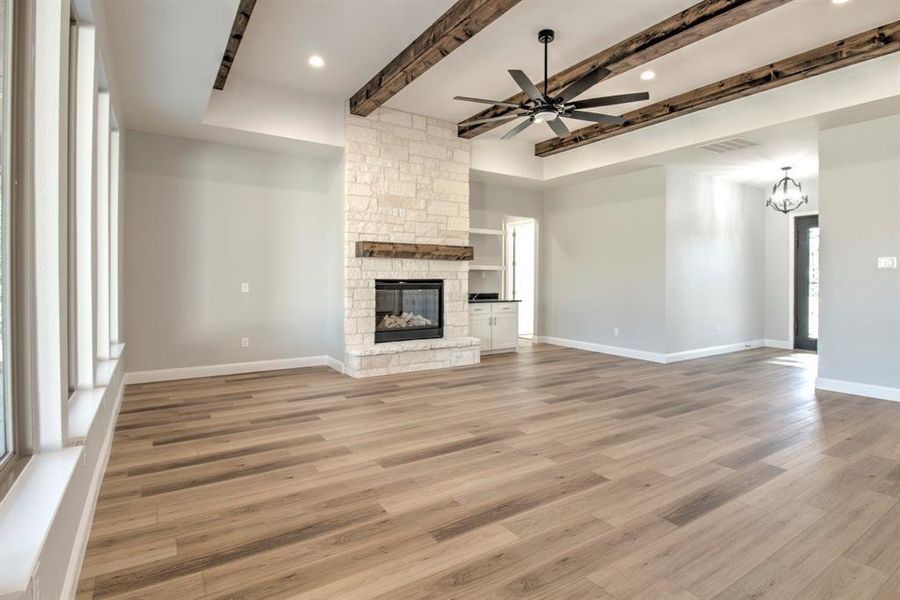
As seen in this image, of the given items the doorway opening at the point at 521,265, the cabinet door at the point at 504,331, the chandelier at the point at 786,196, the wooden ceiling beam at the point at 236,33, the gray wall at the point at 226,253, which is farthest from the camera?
the doorway opening at the point at 521,265

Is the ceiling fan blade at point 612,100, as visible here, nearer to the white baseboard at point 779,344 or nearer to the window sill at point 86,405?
the window sill at point 86,405

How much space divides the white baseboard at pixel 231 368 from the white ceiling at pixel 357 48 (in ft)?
8.44

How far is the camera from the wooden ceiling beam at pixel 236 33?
3333 millimetres

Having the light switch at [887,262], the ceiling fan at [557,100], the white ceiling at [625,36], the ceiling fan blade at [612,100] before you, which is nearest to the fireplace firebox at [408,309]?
the white ceiling at [625,36]

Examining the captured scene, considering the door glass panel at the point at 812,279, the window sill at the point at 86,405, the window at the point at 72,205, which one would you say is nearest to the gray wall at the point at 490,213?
the door glass panel at the point at 812,279

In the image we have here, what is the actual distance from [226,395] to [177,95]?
2.74 meters

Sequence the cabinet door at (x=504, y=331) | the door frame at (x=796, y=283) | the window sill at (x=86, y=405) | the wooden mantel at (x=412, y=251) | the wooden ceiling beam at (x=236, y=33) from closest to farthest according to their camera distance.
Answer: the window sill at (x=86, y=405) → the wooden ceiling beam at (x=236, y=33) → the wooden mantel at (x=412, y=251) → the cabinet door at (x=504, y=331) → the door frame at (x=796, y=283)

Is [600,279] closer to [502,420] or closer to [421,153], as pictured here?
[421,153]

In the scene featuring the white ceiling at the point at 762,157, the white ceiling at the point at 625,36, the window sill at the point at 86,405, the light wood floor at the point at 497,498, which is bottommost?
the light wood floor at the point at 497,498

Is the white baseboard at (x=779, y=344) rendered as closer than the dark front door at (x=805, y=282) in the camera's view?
No

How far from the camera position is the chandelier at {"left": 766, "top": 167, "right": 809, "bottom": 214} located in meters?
6.86

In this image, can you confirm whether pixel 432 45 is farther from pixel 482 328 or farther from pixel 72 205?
pixel 482 328

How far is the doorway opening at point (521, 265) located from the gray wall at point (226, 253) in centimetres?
389

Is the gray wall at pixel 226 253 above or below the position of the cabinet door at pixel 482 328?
above
